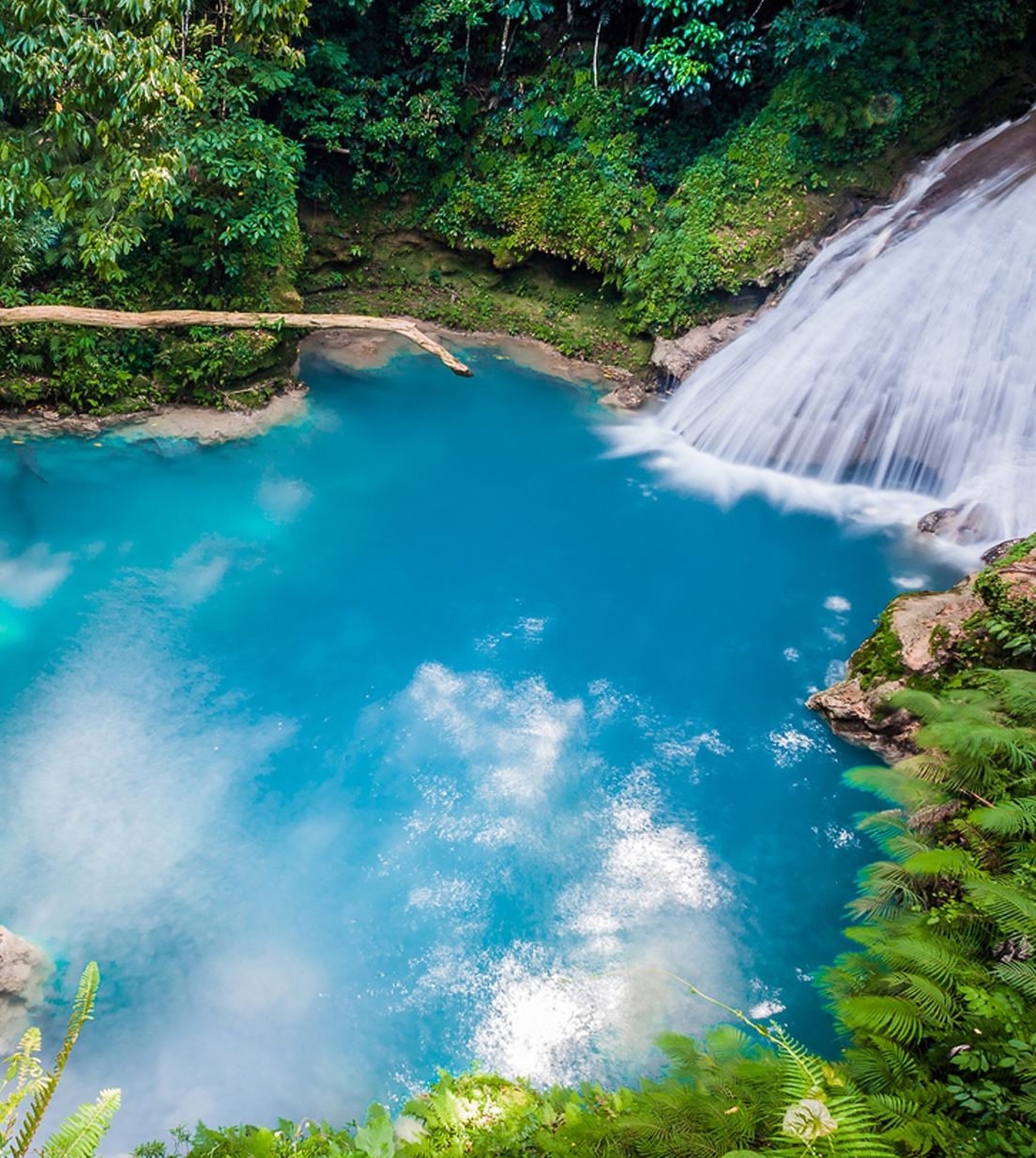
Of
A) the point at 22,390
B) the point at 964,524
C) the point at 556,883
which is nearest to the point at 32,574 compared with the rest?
the point at 22,390

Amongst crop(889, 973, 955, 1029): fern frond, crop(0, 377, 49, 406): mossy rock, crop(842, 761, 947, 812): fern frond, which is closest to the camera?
crop(889, 973, 955, 1029): fern frond

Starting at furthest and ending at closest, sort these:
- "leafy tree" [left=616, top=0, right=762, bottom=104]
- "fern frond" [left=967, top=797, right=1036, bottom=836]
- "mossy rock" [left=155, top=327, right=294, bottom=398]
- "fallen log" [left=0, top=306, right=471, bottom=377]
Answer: "leafy tree" [left=616, top=0, right=762, bottom=104], "mossy rock" [left=155, top=327, right=294, bottom=398], "fallen log" [left=0, top=306, right=471, bottom=377], "fern frond" [left=967, top=797, right=1036, bottom=836]

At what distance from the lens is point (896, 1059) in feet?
10.6

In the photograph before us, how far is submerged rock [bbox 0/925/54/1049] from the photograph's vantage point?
4.61 m

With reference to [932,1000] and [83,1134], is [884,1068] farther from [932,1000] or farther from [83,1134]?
[83,1134]

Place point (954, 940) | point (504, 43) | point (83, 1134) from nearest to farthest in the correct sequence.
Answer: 1. point (83, 1134)
2. point (954, 940)
3. point (504, 43)

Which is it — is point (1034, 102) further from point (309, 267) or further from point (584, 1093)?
point (584, 1093)

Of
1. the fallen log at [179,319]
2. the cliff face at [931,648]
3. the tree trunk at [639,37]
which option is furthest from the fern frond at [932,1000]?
the tree trunk at [639,37]

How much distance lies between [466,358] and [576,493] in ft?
13.4

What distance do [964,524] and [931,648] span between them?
3.53m

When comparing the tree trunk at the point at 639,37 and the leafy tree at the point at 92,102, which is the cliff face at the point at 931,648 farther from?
the tree trunk at the point at 639,37

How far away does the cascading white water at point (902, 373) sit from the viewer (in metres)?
9.56

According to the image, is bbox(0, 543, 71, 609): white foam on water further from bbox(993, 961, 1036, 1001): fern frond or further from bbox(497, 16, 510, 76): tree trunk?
bbox(497, 16, 510, 76): tree trunk

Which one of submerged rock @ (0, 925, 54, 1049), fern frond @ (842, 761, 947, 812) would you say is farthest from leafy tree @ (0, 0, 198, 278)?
fern frond @ (842, 761, 947, 812)
